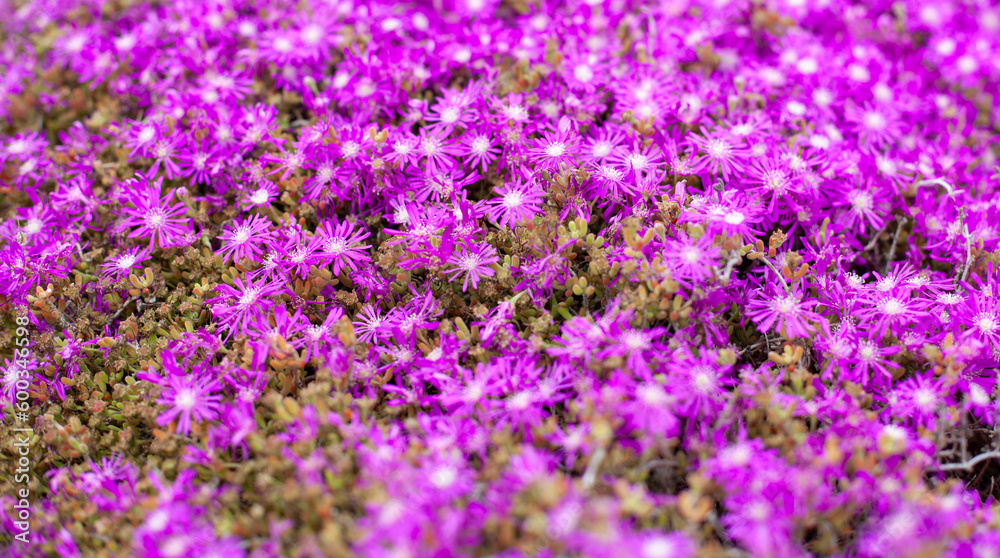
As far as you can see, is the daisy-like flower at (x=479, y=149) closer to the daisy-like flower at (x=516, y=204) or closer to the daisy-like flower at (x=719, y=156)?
the daisy-like flower at (x=516, y=204)

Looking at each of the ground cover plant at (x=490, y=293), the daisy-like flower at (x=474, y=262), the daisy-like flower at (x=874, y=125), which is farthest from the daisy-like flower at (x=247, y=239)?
the daisy-like flower at (x=874, y=125)

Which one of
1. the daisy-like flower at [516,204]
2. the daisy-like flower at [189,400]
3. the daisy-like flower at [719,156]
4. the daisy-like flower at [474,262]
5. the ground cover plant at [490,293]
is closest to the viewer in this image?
the ground cover plant at [490,293]

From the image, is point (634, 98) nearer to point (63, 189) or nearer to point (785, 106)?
point (785, 106)

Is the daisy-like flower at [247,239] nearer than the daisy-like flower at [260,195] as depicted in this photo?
Yes

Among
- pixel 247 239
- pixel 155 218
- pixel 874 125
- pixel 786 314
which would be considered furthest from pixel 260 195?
pixel 874 125

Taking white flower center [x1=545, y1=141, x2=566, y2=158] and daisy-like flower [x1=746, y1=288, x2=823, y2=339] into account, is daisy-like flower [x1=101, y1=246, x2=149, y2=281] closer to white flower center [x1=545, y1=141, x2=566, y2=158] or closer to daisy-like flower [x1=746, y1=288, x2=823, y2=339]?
white flower center [x1=545, y1=141, x2=566, y2=158]

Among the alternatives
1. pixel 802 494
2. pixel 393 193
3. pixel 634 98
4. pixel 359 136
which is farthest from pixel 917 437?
pixel 359 136
